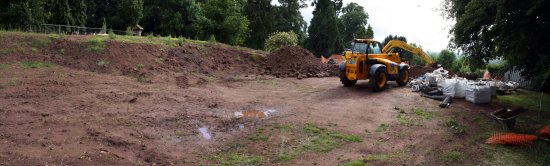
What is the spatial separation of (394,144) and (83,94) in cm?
803

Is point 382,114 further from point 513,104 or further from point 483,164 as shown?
point 513,104

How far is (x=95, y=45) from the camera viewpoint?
16.5 metres

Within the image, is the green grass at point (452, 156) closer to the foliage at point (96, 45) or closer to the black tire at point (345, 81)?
the black tire at point (345, 81)

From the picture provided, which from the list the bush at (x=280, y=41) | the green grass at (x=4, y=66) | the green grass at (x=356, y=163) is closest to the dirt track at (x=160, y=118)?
the green grass at (x=356, y=163)


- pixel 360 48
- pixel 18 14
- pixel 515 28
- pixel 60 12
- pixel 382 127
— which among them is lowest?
pixel 382 127

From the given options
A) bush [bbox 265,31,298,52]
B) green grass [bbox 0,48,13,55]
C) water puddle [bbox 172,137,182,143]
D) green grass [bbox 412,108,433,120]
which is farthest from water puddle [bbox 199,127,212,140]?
bush [bbox 265,31,298,52]

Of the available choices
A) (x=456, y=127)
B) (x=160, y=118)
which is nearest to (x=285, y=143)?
(x=160, y=118)

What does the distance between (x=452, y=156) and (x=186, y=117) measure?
6.11 m

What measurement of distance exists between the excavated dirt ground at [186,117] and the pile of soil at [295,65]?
10.3 feet

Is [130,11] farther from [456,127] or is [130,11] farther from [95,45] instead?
[456,127]

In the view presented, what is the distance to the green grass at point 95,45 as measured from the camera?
52.9 feet

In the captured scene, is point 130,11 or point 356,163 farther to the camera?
point 130,11

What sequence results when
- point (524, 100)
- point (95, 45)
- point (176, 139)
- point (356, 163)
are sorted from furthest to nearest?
1. point (95, 45)
2. point (524, 100)
3. point (176, 139)
4. point (356, 163)

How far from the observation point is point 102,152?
24.7 ft
